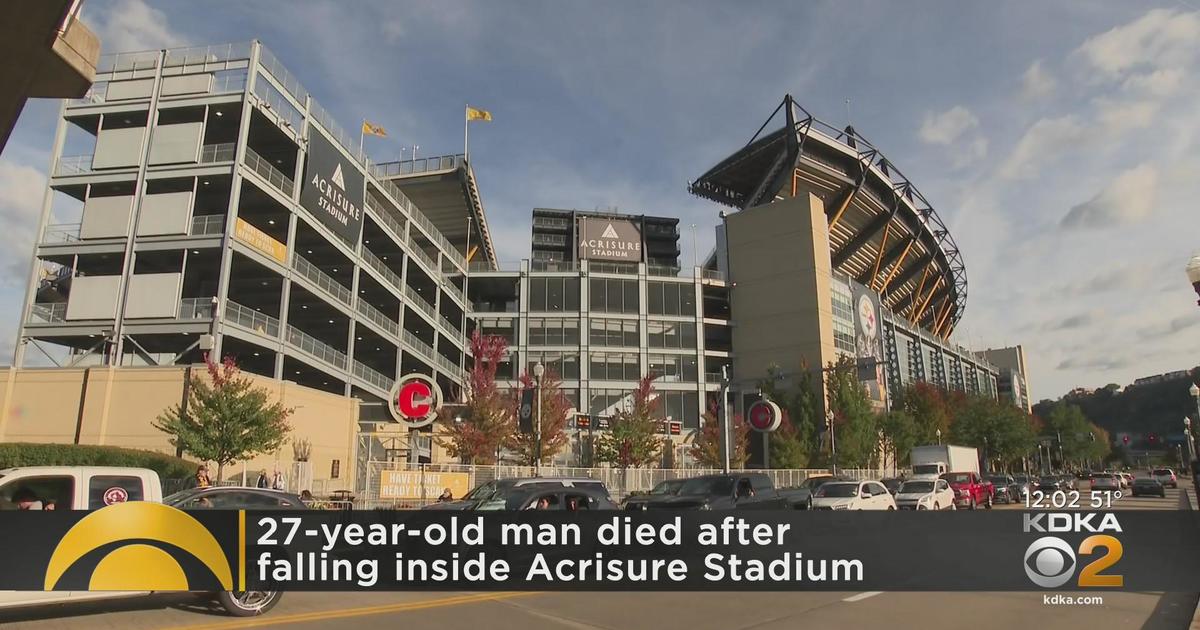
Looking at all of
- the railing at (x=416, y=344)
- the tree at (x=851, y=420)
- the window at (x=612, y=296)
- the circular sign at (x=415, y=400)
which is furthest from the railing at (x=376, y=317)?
the tree at (x=851, y=420)

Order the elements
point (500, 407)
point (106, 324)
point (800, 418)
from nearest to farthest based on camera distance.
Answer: point (106, 324), point (500, 407), point (800, 418)

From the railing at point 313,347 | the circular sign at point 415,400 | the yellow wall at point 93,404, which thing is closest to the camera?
the circular sign at point 415,400

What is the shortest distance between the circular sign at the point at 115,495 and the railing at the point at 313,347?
3105 cm

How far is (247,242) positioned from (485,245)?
4885 centimetres

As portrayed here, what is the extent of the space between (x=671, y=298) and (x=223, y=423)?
51.9 m

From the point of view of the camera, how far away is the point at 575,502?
1356 centimetres

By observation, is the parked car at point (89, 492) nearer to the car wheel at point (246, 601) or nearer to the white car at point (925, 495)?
the car wheel at point (246, 601)

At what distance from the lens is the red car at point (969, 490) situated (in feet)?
105

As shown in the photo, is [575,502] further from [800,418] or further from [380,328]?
Result: [800,418]

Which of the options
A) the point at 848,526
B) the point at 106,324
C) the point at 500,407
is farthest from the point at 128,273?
the point at 848,526

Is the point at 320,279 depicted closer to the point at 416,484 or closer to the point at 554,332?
the point at 416,484

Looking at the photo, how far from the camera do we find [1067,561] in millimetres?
7137

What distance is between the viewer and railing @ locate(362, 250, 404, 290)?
47875mm

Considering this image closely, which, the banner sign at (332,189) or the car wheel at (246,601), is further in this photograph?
the banner sign at (332,189)
